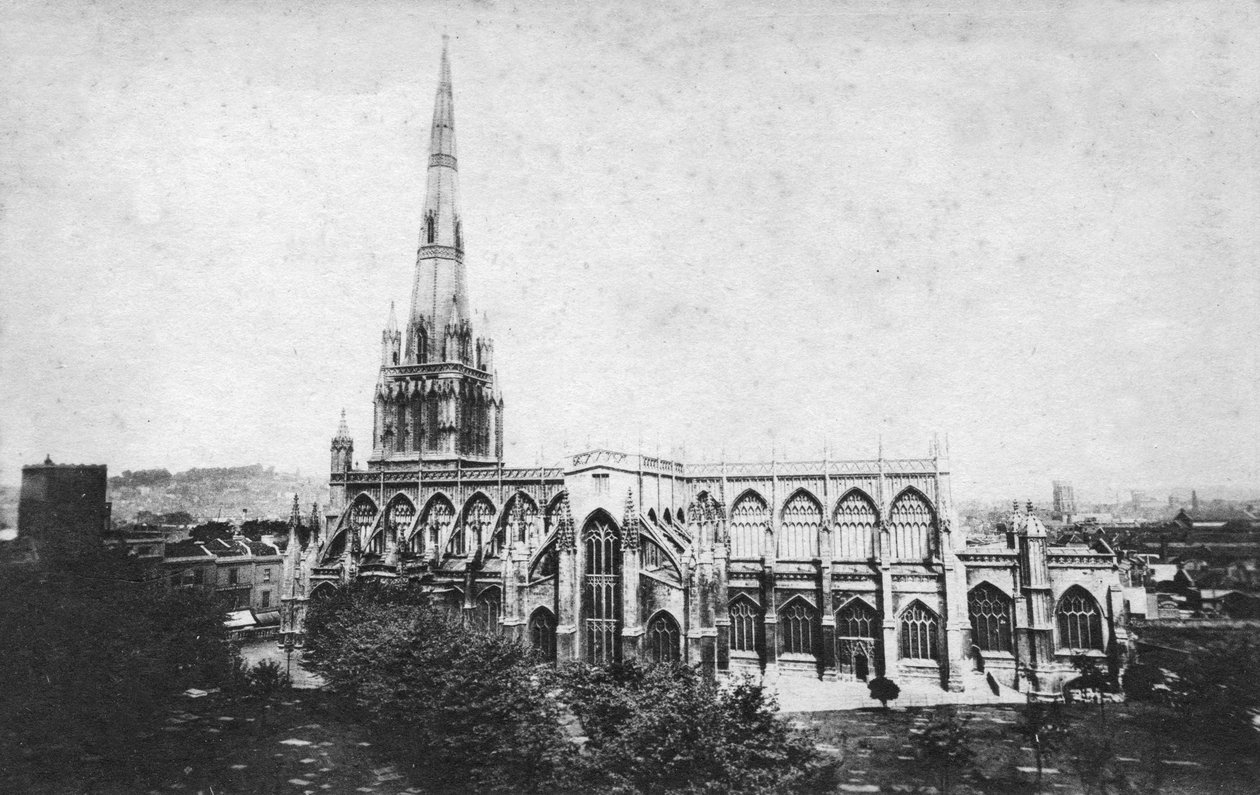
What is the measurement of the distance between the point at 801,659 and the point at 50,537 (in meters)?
33.6

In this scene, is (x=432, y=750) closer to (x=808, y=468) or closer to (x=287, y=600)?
(x=287, y=600)

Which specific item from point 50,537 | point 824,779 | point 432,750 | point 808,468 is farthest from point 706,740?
point 808,468

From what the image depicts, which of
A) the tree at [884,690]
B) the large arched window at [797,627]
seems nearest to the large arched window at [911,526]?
the large arched window at [797,627]

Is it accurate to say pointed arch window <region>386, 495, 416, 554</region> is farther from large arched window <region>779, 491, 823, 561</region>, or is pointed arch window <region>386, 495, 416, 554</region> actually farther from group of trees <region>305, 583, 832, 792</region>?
large arched window <region>779, 491, 823, 561</region>

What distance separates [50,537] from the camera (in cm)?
2481

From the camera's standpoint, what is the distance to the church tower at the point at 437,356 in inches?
2039

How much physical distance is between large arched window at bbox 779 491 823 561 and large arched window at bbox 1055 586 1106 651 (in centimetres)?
1337

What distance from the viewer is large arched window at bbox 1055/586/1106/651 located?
122 ft

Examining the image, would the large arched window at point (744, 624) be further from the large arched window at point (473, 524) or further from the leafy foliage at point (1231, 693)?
the leafy foliage at point (1231, 693)

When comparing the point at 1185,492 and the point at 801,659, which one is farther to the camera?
the point at 801,659

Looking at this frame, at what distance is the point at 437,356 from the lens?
5234 centimetres

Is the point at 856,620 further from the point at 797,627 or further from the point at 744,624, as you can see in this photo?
the point at 744,624

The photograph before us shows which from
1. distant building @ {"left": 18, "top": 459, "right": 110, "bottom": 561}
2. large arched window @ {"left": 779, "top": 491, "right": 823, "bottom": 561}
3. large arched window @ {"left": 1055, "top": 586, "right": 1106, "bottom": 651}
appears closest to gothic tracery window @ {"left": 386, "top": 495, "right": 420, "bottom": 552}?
distant building @ {"left": 18, "top": 459, "right": 110, "bottom": 561}

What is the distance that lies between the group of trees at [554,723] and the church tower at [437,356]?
23042 mm
